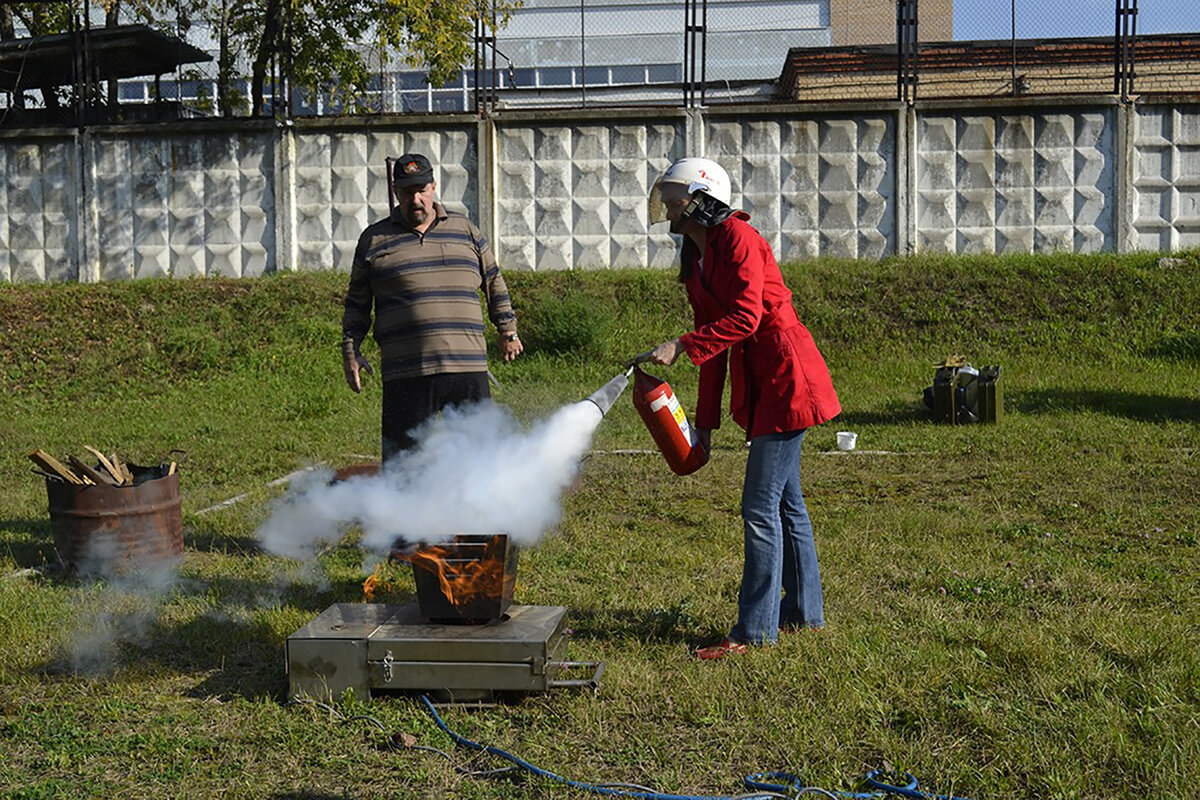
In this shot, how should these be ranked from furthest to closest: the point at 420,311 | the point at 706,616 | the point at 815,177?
the point at 815,177 → the point at 420,311 → the point at 706,616

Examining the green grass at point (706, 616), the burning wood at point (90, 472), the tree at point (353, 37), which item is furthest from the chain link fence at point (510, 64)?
the burning wood at point (90, 472)

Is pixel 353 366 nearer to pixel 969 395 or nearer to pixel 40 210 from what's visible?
pixel 969 395

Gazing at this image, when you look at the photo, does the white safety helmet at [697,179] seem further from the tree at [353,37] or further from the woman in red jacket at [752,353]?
the tree at [353,37]

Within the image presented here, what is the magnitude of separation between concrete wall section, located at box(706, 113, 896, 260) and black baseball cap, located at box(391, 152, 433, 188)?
481 inches

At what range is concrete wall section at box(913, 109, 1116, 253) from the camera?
18.2 meters

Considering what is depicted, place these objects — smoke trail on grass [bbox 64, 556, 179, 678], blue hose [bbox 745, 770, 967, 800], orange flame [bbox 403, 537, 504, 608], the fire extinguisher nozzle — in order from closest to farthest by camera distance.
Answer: blue hose [bbox 745, 770, 967, 800], orange flame [bbox 403, 537, 504, 608], the fire extinguisher nozzle, smoke trail on grass [bbox 64, 556, 179, 678]

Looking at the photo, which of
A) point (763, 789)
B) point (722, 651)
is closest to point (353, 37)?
point (722, 651)

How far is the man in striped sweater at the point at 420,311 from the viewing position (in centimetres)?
695

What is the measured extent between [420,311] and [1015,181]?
13.9 m

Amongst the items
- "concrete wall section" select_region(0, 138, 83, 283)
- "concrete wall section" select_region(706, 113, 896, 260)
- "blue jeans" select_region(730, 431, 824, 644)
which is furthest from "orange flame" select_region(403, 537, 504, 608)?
"concrete wall section" select_region(0, 138, 83, 283)

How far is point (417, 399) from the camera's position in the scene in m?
6.97

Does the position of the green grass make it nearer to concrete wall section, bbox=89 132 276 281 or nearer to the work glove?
the work glove

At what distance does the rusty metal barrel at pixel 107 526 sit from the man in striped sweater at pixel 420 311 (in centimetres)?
155

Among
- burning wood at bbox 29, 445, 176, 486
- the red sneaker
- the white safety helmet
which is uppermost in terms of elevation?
the white safety helmet
